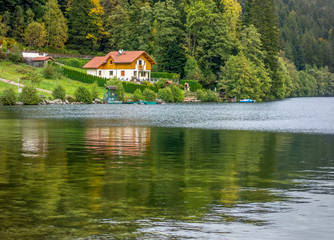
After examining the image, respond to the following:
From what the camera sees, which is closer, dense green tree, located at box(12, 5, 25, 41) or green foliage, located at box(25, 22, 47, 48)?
green foliage, located at box(25, 22, 47, 48)

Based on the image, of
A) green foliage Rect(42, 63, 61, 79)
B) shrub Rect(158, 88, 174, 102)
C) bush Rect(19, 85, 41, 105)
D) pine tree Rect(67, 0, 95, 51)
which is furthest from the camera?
pine tree Rect(67, 0, 95, 51)

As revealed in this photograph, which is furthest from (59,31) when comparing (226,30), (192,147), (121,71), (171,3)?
(192,147)

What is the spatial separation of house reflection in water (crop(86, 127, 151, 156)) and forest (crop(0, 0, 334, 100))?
8393cm

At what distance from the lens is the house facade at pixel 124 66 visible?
5054 inches

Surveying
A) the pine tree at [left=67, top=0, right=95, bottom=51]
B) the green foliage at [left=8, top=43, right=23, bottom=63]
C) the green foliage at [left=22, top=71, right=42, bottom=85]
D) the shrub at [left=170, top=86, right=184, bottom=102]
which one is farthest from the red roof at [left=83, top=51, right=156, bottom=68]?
the green foliage at [left=22, top=71, right=42, bottom=85]

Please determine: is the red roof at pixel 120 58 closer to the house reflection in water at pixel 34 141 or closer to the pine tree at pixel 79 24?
the pine tree at pixel 79 24

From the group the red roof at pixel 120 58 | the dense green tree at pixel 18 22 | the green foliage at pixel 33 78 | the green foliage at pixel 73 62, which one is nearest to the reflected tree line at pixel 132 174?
the green foliage at pixel 33 78

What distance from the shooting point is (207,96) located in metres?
119

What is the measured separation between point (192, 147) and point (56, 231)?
58.6 feet

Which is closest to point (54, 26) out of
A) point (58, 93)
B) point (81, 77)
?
point (81, 77)

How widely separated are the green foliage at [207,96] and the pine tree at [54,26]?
43930 mm

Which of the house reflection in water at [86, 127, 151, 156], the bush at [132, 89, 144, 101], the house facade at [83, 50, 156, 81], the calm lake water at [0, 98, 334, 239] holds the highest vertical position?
the house facade at [83, 50, 156, 81]

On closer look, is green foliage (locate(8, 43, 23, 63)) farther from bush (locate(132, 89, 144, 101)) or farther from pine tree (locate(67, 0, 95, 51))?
pine tree (locate(67, 0, 95, 51))

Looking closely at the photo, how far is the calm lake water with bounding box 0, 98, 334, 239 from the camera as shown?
11664 millimetres
